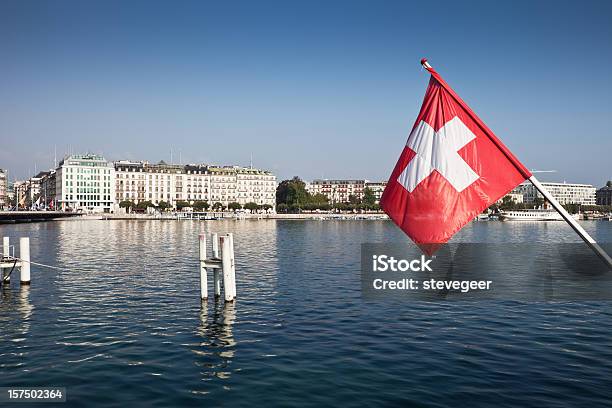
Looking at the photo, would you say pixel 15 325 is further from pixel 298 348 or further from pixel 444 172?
pixel 444 172

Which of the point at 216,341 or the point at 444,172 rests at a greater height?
the point at 444,172

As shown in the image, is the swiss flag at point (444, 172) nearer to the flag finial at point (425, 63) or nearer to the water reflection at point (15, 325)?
the flag finial at point (425, 63)

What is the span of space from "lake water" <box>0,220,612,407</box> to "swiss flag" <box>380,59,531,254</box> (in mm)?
5662

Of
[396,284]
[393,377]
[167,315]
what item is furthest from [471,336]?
[396,284]

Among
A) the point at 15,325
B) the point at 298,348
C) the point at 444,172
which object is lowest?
the point at 298,348

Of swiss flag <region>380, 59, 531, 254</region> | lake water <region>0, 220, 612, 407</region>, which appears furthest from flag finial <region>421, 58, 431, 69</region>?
lake water <region>0, 220, 612, 407</region>

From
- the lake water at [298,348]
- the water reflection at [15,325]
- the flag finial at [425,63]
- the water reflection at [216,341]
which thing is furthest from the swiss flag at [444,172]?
the water reflection at [15,325]

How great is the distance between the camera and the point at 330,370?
57.6 ft

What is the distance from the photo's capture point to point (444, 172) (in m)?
12.3

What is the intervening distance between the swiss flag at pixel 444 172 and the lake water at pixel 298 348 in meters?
5.66

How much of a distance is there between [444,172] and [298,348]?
1039cm

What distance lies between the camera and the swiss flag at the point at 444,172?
1166 cm

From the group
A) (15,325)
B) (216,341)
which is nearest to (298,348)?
(216,341)

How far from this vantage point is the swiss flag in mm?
11656
